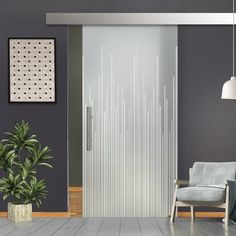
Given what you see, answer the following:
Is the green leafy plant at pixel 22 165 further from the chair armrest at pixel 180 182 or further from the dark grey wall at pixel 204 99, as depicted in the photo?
the dark grey wall at pixel 204 99

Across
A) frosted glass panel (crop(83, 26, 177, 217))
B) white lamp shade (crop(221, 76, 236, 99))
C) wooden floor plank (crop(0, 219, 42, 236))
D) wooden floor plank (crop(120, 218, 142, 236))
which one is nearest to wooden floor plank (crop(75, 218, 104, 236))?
wooden floor plank (crop(120, 218, 142, 236))

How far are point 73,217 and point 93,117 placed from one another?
1.21m

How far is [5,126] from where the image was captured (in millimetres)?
7570

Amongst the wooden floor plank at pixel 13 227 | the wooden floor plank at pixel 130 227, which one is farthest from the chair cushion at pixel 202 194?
the wooden floor plank at pixel 13 227

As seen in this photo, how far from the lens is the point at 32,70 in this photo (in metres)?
7.57

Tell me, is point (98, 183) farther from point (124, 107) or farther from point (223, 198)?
point (223, 198)

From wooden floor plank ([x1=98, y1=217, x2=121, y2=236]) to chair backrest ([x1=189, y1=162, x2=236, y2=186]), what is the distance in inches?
38.5

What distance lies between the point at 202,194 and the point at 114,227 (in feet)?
3.30

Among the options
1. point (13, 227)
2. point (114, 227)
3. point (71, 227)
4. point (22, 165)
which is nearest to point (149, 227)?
point (114, 227)

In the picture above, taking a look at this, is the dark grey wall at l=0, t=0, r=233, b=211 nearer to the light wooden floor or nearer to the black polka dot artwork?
the black polka dot artwork

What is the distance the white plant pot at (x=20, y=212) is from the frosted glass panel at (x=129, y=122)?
2.84ft

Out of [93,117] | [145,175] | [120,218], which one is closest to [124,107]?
[93,117]

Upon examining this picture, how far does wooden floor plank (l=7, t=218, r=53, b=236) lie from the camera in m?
5.83

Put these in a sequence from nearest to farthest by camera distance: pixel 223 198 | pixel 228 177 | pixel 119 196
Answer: pixel 223 198
pixel 228 177
pixel 119 196
